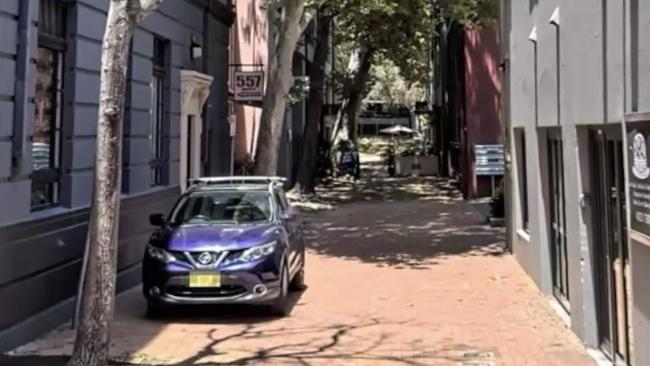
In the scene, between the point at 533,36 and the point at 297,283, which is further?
the point at 297,283

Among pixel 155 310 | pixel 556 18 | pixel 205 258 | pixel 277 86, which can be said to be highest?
pixel 277 86

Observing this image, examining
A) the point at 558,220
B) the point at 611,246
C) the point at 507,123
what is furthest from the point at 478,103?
the point at 611,246

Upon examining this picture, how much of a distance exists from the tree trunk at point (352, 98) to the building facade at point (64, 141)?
15.5m

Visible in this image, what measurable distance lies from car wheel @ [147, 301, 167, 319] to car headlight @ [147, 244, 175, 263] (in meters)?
0.55

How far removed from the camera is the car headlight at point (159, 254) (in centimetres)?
923

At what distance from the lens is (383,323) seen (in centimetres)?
934

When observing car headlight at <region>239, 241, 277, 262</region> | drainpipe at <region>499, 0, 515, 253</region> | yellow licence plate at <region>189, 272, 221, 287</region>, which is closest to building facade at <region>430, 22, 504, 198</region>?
drainpipe at <region>499, 0, 515, 253</region>

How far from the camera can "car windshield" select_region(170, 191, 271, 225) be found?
10086 mm

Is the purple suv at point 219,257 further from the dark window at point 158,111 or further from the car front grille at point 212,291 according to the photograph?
the dark window at point 158,111

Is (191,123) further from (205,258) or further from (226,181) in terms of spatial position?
(205,258)

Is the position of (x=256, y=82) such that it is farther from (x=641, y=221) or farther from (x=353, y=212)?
(x=641, y=221)

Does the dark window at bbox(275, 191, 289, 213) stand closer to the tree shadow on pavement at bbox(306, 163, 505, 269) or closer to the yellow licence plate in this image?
the yellow licence plate

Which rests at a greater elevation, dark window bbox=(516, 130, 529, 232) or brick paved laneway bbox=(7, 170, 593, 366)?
dark window bbox=(516, 130, 529, 232)

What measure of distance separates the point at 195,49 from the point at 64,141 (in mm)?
A: 6083
